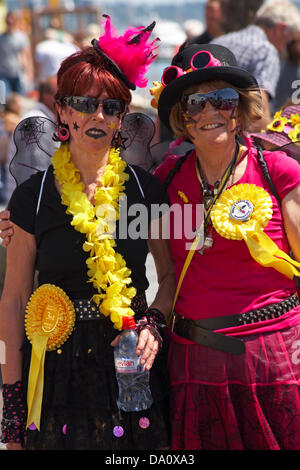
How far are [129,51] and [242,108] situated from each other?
54 centimetres

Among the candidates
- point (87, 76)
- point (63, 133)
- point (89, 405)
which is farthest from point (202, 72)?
A: point (89, 405)

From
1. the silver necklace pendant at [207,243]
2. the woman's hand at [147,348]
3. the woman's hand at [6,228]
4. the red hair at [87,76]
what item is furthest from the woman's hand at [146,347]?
the red hair at [87,76]

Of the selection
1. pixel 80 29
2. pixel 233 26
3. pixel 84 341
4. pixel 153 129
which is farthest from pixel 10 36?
pixel 84 341

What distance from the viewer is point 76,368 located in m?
2.55

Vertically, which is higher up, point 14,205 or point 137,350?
point 14,205

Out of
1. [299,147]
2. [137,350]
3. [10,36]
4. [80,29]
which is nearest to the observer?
[137,350]

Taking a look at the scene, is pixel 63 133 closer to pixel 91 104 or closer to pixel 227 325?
pixel 91 104

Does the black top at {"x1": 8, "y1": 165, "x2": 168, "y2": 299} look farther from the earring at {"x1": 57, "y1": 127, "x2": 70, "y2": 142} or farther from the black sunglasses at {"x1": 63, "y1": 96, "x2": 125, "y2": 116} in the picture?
the black sunglasses at {"x1": 63, "y1": 96, "x2": 125, "y2": 116}

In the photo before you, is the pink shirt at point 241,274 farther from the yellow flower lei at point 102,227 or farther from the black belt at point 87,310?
the black belt at point 87,310

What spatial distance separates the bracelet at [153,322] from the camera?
8.53ft

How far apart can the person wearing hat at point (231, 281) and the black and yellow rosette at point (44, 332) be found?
488 millimetres

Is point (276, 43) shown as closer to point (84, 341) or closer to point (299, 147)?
point (299, 147)
